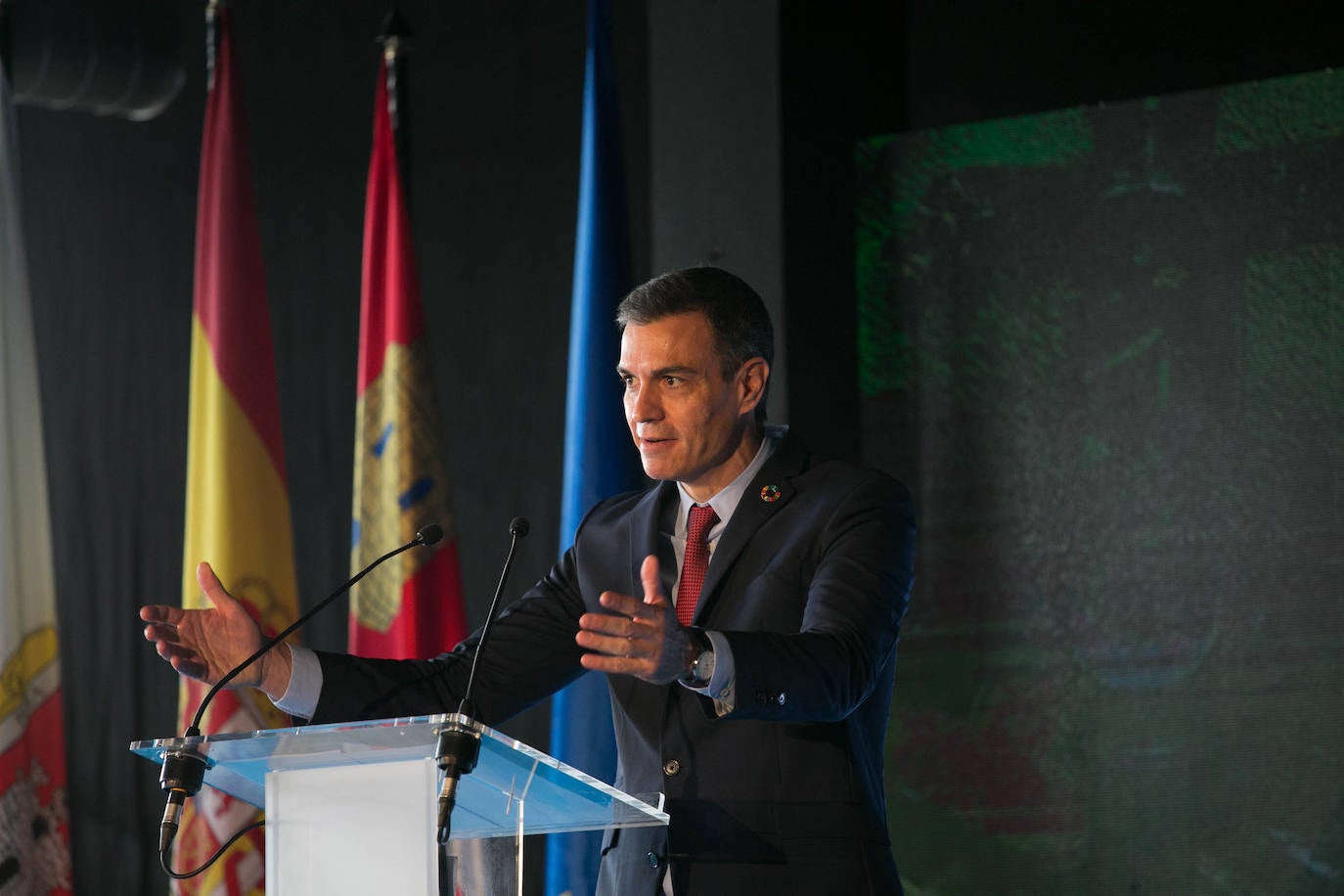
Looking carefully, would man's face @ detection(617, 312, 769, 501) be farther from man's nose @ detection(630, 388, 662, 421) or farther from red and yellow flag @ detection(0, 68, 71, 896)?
red and yellow flag @ detection(0, 68, 71, 896)

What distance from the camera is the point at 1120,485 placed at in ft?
12.2

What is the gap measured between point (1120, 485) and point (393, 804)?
246 cm

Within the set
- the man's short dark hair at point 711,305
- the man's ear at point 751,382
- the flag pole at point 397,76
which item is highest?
the flag pole at point 397,76

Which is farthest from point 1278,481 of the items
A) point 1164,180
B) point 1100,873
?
point 1100,873

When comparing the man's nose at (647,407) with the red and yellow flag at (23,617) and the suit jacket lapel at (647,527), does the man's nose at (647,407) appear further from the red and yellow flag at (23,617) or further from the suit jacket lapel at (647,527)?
the red and yellow flag at (23,617)

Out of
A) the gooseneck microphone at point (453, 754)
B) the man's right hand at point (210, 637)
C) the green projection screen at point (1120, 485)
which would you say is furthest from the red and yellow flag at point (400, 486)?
the gooseneck microphone at point (453, 754)

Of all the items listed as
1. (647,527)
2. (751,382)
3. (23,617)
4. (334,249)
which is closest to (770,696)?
(647,527)

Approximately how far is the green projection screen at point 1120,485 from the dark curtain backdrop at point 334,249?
25 cm

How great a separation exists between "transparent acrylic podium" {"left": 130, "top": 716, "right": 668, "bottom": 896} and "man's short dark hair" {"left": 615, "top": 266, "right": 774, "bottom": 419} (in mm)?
819

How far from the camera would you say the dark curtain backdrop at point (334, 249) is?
13.6 ft

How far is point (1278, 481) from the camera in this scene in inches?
139

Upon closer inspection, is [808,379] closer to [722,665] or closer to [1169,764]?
[1169,764]

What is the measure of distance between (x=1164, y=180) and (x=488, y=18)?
82.6 inches

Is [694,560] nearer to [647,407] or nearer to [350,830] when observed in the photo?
[647,407]
